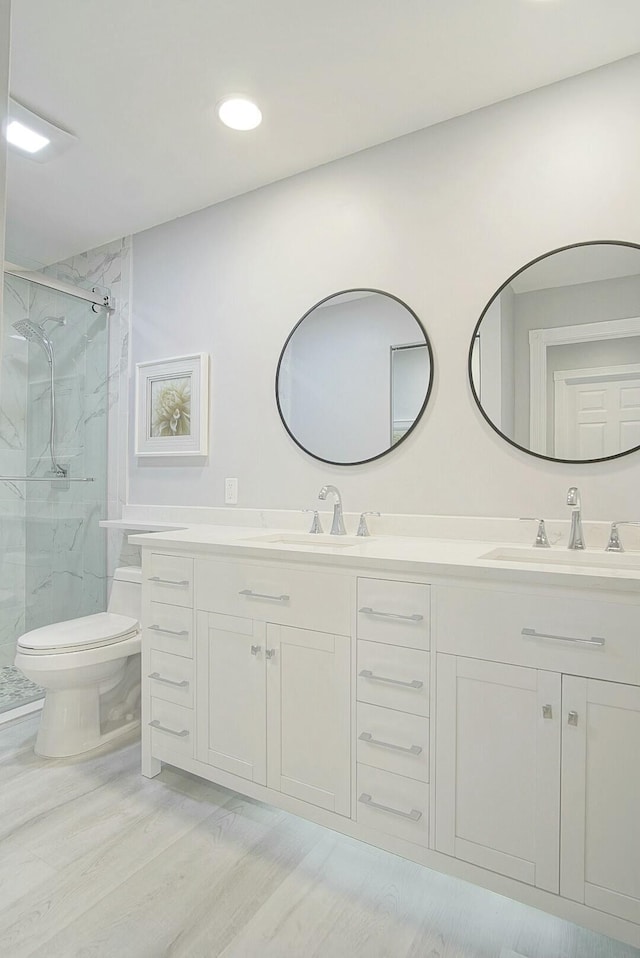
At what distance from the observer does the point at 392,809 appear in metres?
1.50

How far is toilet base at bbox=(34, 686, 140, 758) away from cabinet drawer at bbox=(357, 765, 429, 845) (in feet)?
4.06

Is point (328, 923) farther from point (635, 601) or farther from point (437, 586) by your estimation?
point (635, 601)

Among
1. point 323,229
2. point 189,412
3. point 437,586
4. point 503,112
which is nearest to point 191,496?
point 189,412

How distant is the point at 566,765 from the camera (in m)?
1.29

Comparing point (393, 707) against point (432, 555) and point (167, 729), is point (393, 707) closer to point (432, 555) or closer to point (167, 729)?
point (432, 555)

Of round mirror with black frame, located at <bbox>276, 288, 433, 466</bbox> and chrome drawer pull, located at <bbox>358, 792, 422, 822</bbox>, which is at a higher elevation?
round mirror with black frame, located at <bbox>276, 288, 433, 466</bbox>

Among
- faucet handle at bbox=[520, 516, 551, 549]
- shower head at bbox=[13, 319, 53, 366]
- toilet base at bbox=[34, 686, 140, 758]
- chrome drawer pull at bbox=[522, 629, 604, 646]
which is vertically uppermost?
shower head at bbox=[13, 319, 53, 366]

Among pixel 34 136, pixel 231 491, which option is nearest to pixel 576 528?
pixel 231 491

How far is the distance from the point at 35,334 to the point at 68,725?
1.90 metres

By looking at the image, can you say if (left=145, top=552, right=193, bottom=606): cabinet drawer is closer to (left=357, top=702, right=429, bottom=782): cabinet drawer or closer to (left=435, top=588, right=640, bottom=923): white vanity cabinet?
(left=357, top=702, right=429, bottom=782): cabinet drawer

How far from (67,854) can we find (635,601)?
1.67 metres

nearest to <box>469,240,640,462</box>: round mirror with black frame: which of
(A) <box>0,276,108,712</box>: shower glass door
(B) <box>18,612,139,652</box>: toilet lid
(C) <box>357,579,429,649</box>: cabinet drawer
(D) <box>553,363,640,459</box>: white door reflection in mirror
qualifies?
(D) <box>553,363,640,459</box>: white door reflection in mirror

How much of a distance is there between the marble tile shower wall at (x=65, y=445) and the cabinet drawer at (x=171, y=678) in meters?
1.19

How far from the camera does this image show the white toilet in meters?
2.16
